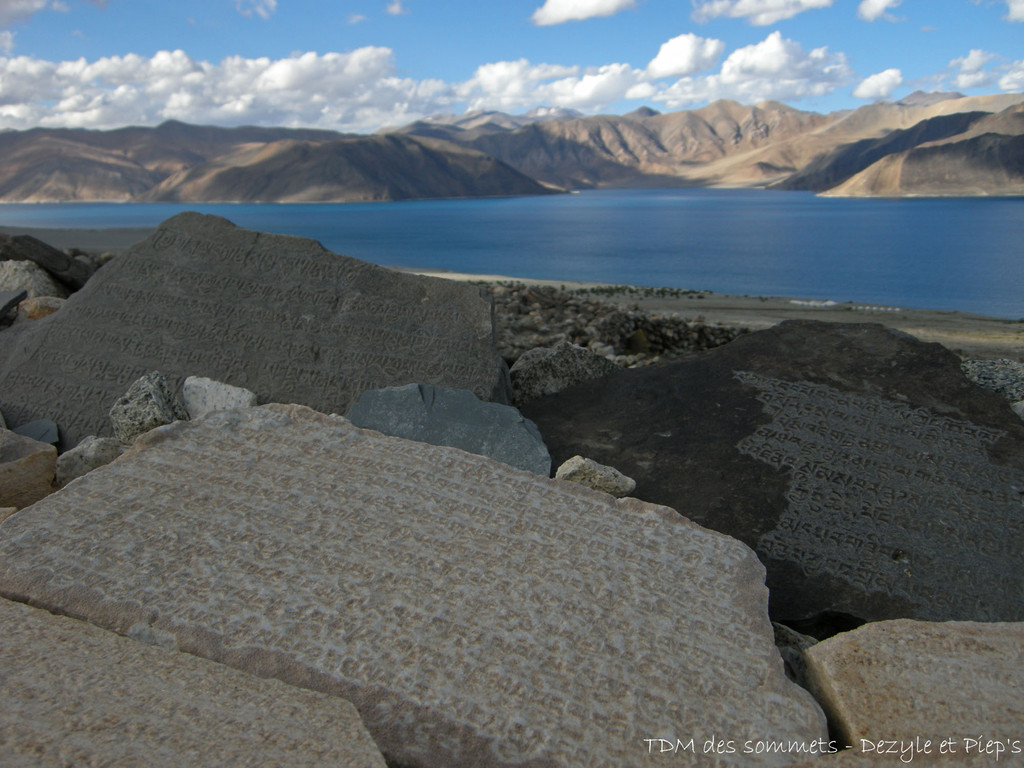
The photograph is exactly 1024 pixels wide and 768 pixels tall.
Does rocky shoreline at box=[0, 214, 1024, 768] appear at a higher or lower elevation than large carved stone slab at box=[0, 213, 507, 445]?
lower

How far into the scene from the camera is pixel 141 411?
373 centimetres

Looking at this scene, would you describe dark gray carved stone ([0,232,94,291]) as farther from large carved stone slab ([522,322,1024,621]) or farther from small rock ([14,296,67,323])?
large carved stone slab ([522,322,1024,621])

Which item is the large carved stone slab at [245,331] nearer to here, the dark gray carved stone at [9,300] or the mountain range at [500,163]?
the dark gray carved stone at [9,300]

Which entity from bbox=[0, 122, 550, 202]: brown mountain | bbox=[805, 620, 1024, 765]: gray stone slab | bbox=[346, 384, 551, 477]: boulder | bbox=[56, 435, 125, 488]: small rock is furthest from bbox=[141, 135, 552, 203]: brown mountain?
bbox=[805, 620, 1024, 765]: gray stone slab

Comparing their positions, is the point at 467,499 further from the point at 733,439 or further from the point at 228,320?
the point at 228,320

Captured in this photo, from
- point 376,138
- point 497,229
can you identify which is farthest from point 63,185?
point 497,229

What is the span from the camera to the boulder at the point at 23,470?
3.31m

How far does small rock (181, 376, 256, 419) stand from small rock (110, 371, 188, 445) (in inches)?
8.2

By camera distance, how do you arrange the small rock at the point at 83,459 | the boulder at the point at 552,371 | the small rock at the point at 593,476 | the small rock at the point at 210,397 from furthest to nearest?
the boulder at the point at 552,371 < the small rock at the point at 210,397 < the small rock at the point at 83,459 < the small rock at the point at 593,476

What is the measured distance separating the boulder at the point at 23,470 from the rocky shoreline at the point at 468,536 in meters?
0.01

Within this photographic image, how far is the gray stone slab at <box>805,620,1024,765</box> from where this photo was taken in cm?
179

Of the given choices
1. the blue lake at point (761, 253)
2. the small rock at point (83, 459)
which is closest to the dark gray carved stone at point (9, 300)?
the small rock at point (83, 459)

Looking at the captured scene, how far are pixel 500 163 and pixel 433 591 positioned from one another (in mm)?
134567

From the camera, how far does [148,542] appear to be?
2395 millimetres
